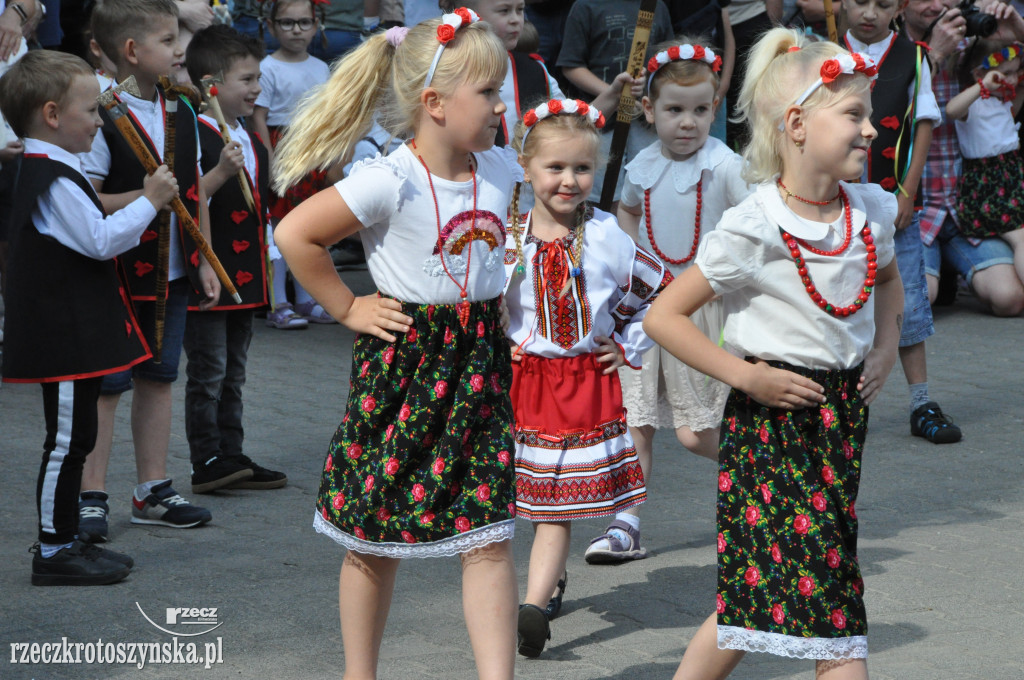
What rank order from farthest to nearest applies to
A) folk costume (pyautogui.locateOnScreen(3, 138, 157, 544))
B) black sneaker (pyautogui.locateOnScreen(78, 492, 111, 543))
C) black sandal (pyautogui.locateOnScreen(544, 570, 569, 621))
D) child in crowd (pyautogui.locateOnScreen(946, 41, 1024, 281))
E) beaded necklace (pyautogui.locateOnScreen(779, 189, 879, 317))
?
child in crowd (pyautogui.locateOnScreen(946, 41, 1024, 281)), black sneaker (pyautogui.locateOnScreen(78, 492, 111, 543)), folk costume (pyautogui.locateOnScreen(3, 138, 157, 544)), black sandal (pyautogui.locateOnScreen(544, 570, 569, 621)), beaded necklace (pyautogui.locateOnScreen(779, 189, 879, 317))

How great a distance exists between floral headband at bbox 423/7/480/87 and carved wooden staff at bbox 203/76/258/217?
8.15ft

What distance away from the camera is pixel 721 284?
3209mm

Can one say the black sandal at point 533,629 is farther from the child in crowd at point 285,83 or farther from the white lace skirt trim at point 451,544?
the child in crowd at point 285,83

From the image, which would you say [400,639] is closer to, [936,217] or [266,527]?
[266,527]

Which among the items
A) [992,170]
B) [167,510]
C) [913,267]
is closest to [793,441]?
[167,510]

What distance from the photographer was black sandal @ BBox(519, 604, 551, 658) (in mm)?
3916

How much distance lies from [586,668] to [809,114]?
1.73 m

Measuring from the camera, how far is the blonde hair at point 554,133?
414 centimetres

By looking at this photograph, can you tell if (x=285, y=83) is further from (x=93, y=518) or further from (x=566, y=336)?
(x=566, y=336)

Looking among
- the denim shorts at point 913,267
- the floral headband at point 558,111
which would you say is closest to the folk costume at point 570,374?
the floral headband at point 558,111

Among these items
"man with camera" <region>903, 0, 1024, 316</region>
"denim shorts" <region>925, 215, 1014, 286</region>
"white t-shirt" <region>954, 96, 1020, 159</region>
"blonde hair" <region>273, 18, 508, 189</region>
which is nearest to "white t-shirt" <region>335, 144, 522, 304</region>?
"blonde hair" <region>273, 18, 508, 189</region>

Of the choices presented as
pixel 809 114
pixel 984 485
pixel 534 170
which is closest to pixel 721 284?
pixel 809 114

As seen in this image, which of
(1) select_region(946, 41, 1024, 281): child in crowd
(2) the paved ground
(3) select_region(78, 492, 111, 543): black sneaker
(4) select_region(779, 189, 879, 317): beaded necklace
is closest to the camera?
(4) select_region(779, 189, 879, 317): beaded necklace

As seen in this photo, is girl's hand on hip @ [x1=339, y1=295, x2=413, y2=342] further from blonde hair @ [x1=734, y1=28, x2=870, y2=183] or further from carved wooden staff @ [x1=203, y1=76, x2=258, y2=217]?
carved wooden staff @ [x1=203, y1=76, x2=258, y2=217]
